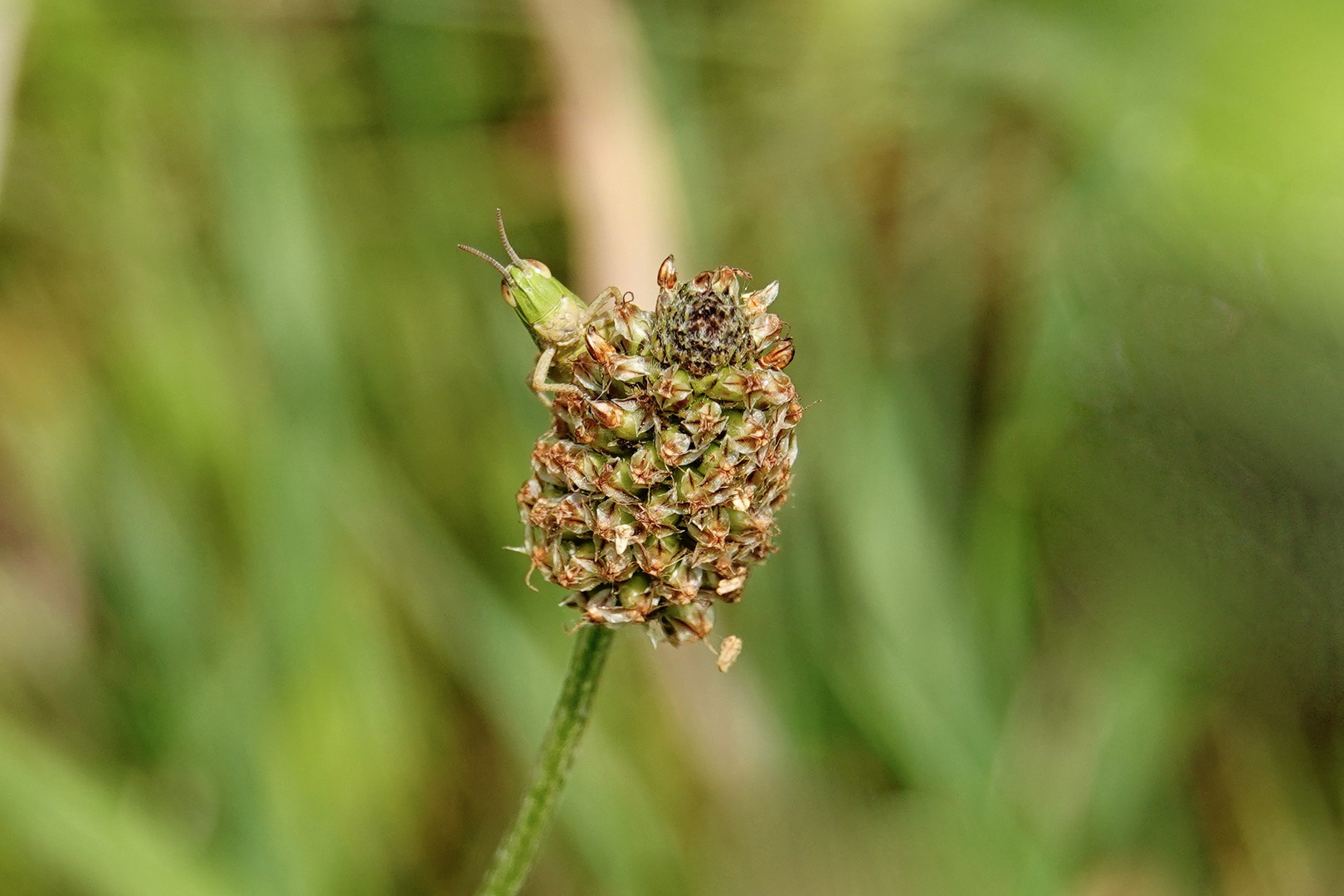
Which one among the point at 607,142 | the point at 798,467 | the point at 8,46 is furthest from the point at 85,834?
the point at 607,142

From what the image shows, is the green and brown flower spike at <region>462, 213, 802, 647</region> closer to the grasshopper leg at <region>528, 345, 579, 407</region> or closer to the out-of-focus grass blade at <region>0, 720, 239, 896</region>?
the grasshopper leg at <region>528, 345, 579, 407</region>

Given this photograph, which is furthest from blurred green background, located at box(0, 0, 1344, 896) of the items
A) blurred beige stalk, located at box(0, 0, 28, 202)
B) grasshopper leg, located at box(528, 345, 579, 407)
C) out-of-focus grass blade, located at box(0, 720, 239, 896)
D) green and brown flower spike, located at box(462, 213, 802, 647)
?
grasshopper leg, located at box(528, 345, 579, 407)

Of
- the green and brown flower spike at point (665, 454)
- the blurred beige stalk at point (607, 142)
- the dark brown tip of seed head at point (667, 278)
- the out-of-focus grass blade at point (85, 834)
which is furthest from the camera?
the blurred beige stalk at point (607, 142)

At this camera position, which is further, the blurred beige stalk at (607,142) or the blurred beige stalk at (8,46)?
the blurred beige stalk at (607,142)

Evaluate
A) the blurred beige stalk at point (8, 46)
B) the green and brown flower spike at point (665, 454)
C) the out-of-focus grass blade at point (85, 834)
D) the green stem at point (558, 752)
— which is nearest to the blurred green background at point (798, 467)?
the out-of-focus grass blade at point (85, 834)

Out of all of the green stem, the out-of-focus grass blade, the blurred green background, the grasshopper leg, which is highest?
the blurred green background

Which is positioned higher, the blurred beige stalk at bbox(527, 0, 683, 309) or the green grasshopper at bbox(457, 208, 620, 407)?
the blurred beige stalk at bbox(527, 0, 683, 309)

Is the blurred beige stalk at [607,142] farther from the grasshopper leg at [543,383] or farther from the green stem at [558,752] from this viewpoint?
the green stem at [558,752]
